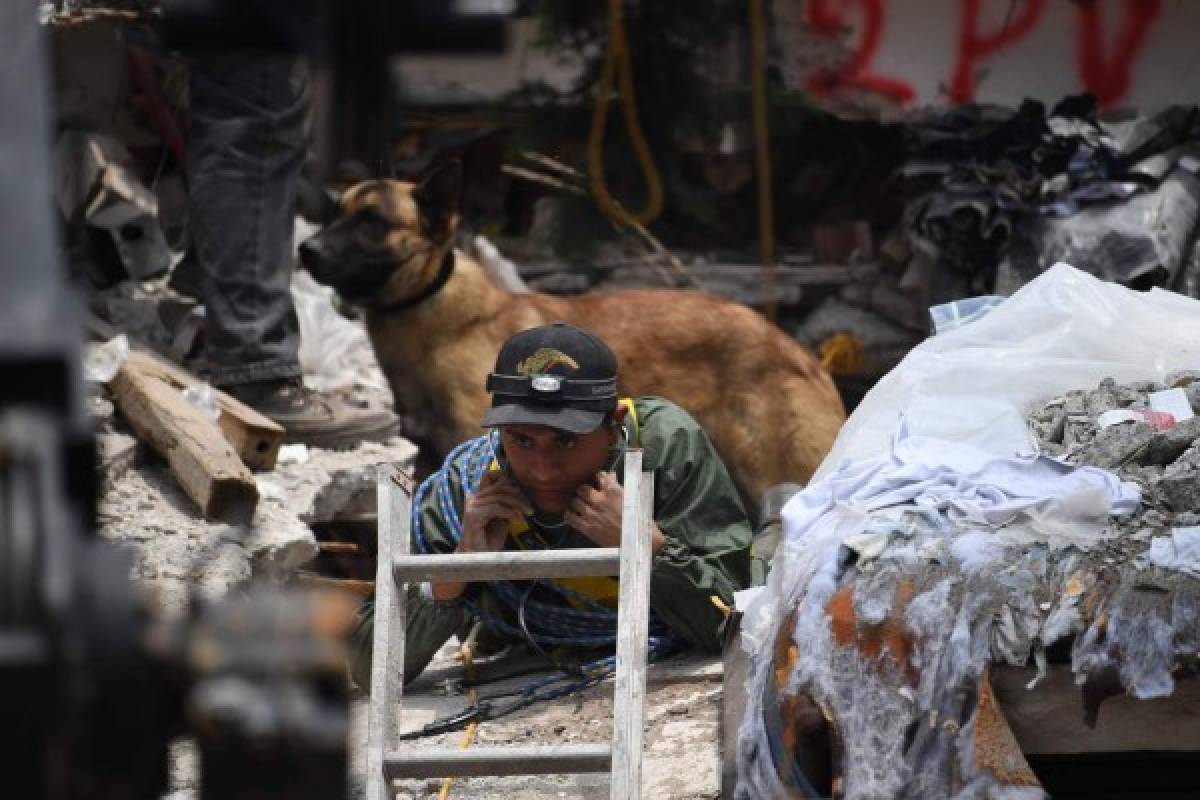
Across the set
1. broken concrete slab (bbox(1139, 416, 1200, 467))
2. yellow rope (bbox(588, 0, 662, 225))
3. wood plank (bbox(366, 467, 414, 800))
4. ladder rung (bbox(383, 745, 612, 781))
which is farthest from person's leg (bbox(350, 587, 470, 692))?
yellow rope (bbox(588, 0, 662, 225))

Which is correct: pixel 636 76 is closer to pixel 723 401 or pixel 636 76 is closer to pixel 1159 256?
pixel 723 401

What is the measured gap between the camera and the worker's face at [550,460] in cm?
506

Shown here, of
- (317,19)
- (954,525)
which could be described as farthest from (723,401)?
(317,19)

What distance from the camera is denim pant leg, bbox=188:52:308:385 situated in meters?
6.87

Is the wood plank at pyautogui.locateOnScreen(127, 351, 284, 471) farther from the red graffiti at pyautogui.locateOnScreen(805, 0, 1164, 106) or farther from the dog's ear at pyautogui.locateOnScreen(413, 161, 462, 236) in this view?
the red graffiti at pyautogui.locateOnScreen(805, 0, 1164, 106)

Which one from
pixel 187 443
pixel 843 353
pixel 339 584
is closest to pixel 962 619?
pixel 339 584

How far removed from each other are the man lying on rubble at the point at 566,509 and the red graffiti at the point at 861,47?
12.0 ft

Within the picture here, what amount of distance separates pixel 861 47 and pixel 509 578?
466cm

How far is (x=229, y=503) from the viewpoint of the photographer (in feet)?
19.7

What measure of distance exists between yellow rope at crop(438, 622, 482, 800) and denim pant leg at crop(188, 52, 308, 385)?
1.57m

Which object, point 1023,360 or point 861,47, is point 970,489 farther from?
point 861,47

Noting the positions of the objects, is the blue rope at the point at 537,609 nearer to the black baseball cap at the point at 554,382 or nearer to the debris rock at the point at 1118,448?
the black baseball cap at the point at 554,382

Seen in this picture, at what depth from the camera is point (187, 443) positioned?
614cm

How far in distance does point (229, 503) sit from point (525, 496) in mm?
1258
